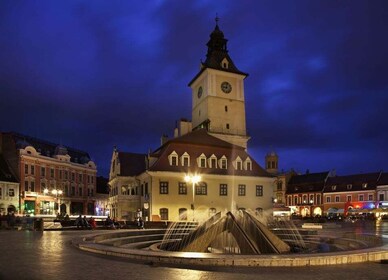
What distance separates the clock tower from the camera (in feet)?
212

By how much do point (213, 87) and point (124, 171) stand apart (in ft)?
74.3

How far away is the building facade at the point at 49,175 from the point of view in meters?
65.7

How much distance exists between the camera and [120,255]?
1320cm

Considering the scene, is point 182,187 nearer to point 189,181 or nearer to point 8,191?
point 189,181

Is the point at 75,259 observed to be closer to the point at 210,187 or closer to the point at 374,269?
the point at 374,269

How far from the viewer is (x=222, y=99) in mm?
65938

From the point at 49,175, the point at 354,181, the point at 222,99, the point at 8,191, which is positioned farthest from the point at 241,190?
the point at 354,181

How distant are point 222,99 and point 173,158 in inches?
919

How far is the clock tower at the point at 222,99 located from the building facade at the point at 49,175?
2744cm

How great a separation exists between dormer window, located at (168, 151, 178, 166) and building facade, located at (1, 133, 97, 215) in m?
24.9

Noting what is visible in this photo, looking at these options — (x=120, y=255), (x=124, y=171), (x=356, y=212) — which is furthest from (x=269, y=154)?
(x=120, y=255)

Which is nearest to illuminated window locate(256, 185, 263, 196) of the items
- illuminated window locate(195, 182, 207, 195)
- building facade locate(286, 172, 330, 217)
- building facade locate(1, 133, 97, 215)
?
illuminated window locate(195, 182, 207, 195)

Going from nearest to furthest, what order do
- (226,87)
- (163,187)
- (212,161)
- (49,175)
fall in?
(163,187), (212,161), (226,87), (49,175)

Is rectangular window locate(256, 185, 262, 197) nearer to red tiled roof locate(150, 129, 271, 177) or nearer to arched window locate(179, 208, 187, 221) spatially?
red tiled roof locate(150, 129, 271, 177)
